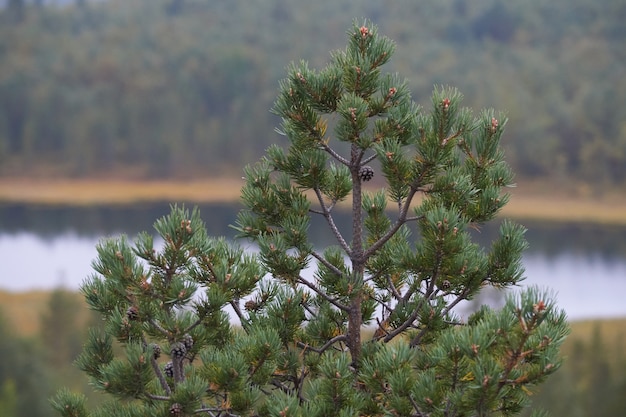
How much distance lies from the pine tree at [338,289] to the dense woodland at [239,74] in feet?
118

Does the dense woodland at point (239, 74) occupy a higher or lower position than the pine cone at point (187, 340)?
higher

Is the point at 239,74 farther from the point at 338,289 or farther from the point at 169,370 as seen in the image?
the point at 169,370

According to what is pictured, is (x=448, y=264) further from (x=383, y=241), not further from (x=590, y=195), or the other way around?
(x=590, y=195)

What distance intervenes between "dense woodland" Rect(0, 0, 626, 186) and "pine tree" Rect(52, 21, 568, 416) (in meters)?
35.9

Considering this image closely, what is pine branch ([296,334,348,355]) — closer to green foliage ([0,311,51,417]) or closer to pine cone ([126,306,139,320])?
pine cone ([126,306,139,320])

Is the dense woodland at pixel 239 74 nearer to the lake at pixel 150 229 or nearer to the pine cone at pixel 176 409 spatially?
the lake at pixel 150 229

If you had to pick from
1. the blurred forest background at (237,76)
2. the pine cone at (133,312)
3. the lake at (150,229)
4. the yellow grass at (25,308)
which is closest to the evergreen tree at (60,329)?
the lake at (150,229)

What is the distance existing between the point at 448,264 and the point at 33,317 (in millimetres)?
37426

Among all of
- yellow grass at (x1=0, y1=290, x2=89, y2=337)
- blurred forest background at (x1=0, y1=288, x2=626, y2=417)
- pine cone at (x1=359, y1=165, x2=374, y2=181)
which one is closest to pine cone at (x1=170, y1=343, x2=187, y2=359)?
pine cone at (x1=359, y1=165, x2=374, y2=181)

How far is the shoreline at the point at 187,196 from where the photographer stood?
1555 inches

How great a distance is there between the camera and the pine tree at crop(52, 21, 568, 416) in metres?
2.61

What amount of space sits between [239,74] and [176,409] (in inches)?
1868

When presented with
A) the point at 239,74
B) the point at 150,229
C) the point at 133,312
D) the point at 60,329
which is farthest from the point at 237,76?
the point at 133,312

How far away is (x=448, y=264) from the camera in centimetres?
287
